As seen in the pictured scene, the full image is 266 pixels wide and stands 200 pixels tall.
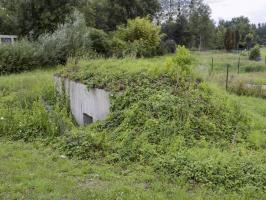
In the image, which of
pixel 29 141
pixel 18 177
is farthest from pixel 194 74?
pixel 18 177

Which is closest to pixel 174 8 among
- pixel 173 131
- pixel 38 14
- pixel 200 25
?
pixel 200 25

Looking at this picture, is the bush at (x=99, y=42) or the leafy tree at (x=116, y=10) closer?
the bush at (x=99, y=42)

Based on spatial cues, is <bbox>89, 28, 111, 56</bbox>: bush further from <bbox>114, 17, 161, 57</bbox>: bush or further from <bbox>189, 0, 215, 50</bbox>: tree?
<bbox>189, 0, 215, 50</bbox>: tree

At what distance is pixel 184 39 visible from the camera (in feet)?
151

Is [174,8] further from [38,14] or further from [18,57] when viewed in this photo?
[18,57]

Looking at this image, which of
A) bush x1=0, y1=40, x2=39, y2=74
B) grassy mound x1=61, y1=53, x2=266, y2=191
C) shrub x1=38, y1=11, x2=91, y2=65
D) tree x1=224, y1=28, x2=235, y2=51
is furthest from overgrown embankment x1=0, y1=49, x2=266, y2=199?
tree x1=224, y1=28, x2=235, y2=51

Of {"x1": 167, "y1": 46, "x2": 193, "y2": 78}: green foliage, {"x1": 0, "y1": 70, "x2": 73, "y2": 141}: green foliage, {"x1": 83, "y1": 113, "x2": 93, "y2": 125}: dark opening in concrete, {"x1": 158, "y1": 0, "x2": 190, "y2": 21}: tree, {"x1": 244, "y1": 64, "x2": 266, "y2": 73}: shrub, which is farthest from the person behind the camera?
{"x1": 158, "y1": 0, "x2": 190, "y2": 21}: tree

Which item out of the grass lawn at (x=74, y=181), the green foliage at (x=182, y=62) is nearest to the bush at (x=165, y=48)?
the green foliage at (x=182, y=62)

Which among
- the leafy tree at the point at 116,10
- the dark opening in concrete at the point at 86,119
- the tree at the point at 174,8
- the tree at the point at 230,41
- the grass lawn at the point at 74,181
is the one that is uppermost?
the tree at the point at 174,8

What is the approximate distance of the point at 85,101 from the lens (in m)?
8.09

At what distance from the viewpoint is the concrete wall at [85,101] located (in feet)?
24.1

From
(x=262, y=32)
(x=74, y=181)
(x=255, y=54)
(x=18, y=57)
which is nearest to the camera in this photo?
(x=74, y=181)

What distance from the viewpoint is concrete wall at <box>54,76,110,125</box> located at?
7.35 metres

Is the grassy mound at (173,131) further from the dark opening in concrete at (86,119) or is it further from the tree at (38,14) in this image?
the tree at (38,14)
